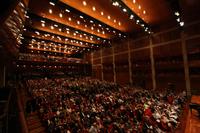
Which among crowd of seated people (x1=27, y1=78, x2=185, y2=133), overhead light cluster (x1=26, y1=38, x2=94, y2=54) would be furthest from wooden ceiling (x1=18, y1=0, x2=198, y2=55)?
crowd of seated people (x1=27, y1=78, x2=185, y2=133)

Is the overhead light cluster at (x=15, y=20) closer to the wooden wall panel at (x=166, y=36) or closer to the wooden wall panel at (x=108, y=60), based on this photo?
the wooden wall panel at (x=166, y=36)

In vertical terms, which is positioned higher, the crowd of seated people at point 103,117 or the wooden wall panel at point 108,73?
the wooden wall panel at point 108,73

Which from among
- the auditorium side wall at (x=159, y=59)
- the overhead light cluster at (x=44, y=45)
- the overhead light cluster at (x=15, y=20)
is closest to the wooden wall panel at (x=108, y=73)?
the auditorium side wall at (x=159, y=59)

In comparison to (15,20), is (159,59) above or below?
below

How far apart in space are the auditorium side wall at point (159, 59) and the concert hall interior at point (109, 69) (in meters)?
0.09

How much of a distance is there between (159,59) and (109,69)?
8272mm

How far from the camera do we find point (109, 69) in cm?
2208

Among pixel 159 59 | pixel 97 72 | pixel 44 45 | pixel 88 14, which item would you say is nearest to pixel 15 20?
pixel 88 14

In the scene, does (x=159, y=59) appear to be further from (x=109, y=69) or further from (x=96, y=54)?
(x=96, y=54)

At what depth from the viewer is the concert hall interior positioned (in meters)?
6.00

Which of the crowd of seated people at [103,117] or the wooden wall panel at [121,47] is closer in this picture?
the crowd of seated people at [103,117]

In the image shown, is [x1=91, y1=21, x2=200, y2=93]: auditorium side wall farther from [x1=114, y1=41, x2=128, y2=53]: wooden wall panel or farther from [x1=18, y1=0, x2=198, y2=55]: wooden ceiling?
A: [x1=18, y1=0, x2=198, y2=55]: wooden ceiling

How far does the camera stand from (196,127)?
6.21 metres

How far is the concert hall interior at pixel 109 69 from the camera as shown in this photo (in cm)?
600
